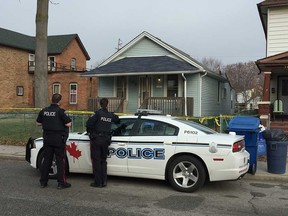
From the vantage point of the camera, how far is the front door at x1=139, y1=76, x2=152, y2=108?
21.1 meters

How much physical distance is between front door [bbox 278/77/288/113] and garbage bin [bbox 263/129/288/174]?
10.9 meters

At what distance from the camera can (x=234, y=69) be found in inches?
2452

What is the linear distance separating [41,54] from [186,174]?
10.3 m

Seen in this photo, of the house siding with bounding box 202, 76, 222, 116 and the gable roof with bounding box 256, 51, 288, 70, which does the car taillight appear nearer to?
the gable roof with bounding box 256, 51, 288, 70

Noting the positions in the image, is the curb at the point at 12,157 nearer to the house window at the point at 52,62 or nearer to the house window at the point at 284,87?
the house window at the point at 284,87

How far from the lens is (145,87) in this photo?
842 inches

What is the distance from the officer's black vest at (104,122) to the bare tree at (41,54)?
8.69 metres

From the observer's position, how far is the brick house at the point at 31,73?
101ft

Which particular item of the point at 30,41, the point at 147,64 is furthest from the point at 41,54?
the point at 30,41

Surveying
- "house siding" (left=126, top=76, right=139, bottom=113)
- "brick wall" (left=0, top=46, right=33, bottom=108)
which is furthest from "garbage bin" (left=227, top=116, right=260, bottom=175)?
"brick wall" (left=0, top=46, right=33, bottom=108)

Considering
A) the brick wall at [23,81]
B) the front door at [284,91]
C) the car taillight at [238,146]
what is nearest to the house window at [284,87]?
the front door at [284,91]

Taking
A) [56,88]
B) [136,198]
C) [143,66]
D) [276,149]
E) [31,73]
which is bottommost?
[136,198]

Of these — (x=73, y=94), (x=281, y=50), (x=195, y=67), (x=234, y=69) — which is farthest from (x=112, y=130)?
(x=234, y=69)

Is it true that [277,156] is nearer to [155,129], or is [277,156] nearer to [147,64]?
[155,129]
